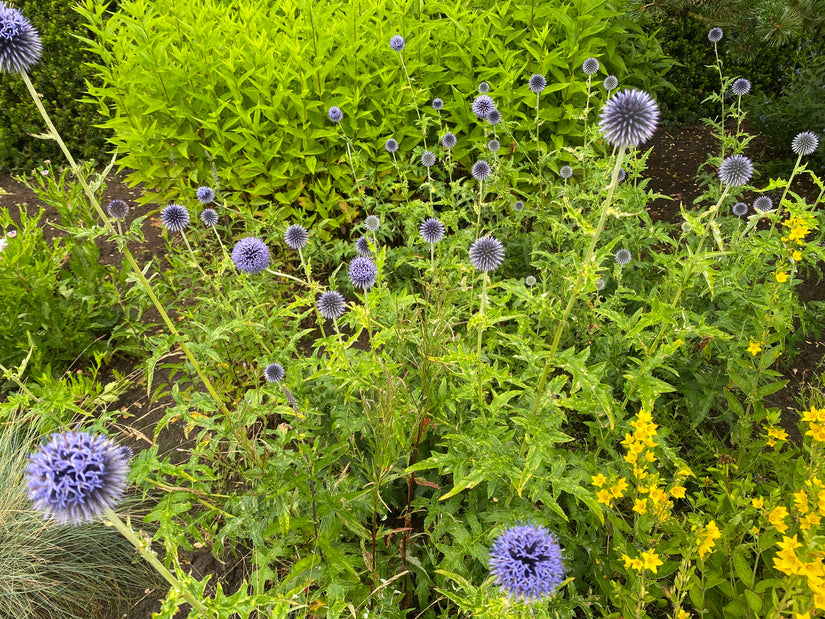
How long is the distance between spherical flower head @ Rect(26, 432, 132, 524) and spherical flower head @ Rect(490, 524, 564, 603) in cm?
98

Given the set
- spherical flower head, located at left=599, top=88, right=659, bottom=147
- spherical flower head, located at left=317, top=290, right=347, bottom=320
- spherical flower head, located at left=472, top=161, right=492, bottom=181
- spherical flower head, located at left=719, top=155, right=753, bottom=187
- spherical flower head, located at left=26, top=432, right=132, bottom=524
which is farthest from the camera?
spherical flower head, located at left=472, top=161, right=492, bottom=181

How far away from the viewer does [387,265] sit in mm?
3854

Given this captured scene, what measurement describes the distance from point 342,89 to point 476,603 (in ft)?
11.3

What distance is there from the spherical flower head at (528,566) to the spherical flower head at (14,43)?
211 centimetres

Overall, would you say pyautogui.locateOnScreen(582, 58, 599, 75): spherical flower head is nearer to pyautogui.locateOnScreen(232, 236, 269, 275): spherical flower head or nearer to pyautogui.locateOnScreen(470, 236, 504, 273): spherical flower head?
pyautogui.locateOnScreen(470, 236, 504, 273): spherical flower head

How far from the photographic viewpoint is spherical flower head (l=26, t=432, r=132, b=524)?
1.16 m

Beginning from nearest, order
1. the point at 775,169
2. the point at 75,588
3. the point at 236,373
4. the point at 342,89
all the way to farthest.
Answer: the point at 75,588, the point at 236,373, the point at 342,89, the point at 775,169

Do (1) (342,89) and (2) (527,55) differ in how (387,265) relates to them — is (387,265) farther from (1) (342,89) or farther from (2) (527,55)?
(2) (527,55)

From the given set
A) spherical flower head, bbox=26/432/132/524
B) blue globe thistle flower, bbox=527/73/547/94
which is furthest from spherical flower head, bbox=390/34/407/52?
spherical flower head, bbox=26/432/132/524

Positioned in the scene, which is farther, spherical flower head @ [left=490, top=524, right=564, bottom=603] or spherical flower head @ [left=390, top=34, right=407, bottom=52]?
spherical flower head @ [left=390, top=34, right=407, bottom=52]

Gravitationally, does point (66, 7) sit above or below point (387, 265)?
above

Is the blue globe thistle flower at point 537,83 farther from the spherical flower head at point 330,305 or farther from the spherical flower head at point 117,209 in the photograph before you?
the spherical flower head at point 117,209

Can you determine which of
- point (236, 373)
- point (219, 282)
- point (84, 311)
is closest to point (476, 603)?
point (219, 282)

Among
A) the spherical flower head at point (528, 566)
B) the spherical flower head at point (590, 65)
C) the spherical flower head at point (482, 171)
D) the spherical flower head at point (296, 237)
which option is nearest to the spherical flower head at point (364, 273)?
the spherical flower head at point (296, 237)
